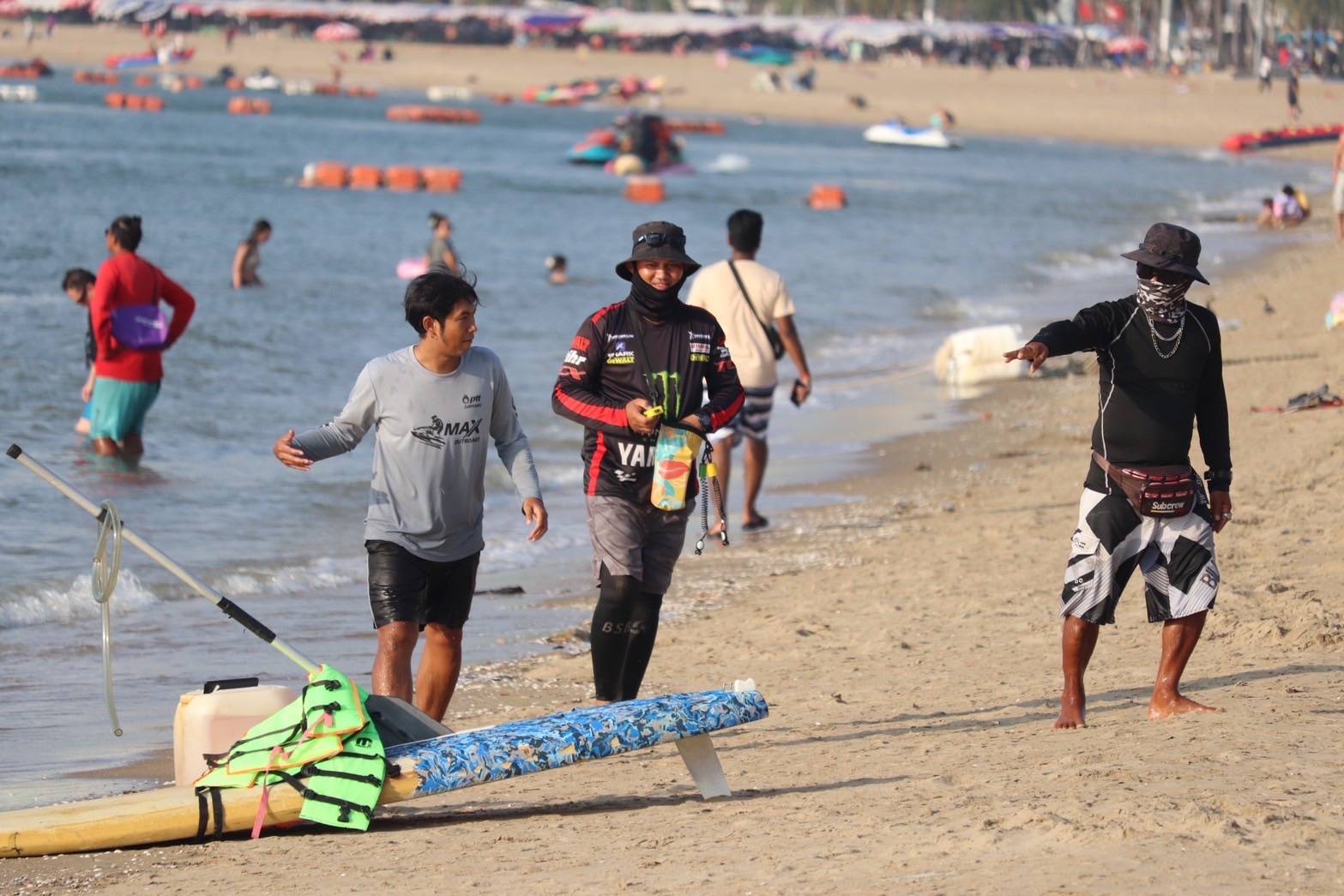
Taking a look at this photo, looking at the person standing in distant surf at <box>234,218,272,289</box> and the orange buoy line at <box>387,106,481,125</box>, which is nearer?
the person standing in distant surf at <box>234,218,272,289</box>

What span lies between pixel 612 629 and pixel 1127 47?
4236 inches

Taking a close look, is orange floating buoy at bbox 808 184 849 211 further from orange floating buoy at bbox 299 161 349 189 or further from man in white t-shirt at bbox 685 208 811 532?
man in white t-shirt at bbox 685 208 811 532

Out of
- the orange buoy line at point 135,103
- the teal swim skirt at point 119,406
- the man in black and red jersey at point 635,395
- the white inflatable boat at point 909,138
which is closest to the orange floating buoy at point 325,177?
the orange buoy line at point 135,103

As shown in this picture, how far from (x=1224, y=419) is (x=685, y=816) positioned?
89.3 inches

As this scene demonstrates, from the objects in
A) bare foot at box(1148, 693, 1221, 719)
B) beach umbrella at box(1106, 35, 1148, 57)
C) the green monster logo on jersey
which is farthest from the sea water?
beach umbrella at box(1106, 35, 1148, 57)

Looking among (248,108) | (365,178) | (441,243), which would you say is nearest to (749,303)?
(441,243)

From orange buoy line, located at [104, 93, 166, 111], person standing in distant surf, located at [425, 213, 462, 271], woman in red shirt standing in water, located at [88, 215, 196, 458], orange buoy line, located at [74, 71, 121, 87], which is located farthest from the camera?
orange buoy line, located at [74, 71, 121, 87]

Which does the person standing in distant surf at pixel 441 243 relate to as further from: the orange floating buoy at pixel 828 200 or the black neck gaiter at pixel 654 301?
the orange floating buoy at pixel 828 200

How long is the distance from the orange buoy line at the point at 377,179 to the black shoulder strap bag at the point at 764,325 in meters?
36.4

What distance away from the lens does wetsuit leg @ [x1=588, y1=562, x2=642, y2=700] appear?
6.20 m

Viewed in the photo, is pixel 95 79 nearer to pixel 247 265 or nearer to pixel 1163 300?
pixel 247 265

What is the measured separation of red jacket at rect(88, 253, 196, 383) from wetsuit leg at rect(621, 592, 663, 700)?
20.8 feet

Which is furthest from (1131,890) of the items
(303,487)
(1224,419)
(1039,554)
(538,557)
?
(303,487)

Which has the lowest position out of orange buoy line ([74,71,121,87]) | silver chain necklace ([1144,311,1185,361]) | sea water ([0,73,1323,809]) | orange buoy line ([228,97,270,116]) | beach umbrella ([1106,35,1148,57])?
sea water ([0,73,1323,809])
